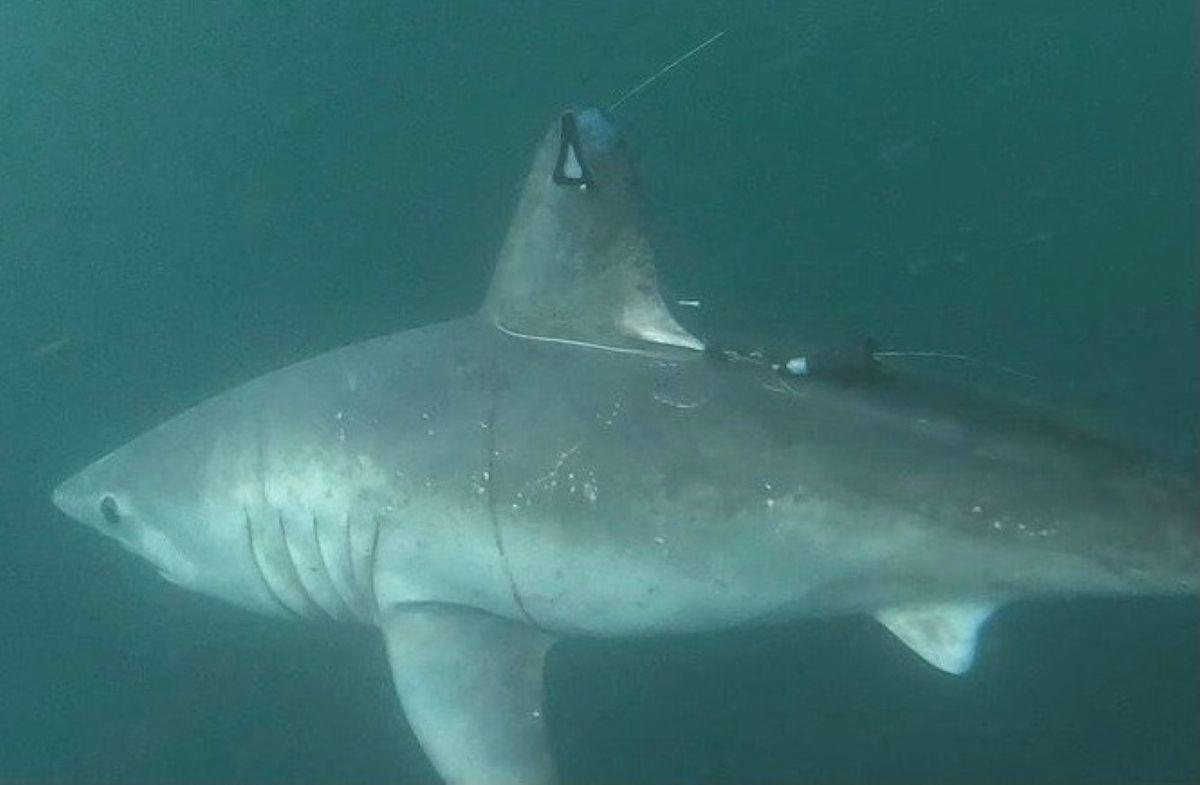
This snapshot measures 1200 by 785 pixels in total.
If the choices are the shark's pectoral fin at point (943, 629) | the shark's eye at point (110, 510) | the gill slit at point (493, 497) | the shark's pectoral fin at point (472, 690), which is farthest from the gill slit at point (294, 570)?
the shark's pectoral fin at point (943, 629)

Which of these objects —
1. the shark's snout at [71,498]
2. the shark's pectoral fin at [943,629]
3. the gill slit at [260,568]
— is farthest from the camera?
the shark's snout at [71,498]

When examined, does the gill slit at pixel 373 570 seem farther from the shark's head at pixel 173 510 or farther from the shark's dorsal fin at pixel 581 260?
the shark's dorsal fin at pixel 581 260

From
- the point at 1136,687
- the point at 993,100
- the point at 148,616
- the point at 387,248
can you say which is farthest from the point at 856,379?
the point at 993,100

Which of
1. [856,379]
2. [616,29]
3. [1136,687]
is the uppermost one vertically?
[616,29]

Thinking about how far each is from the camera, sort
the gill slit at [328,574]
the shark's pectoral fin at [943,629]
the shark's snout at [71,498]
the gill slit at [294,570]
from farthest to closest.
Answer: the shark's snout at [71,498]
the gill slit at [294,570]
the gill slit at [328,574]
the shark's pectoral fin at [943,629]

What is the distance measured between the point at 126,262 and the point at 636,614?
818cm

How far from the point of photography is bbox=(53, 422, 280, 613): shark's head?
21.1 feet

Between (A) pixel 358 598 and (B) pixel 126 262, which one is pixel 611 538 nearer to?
(A) pixel 358 598

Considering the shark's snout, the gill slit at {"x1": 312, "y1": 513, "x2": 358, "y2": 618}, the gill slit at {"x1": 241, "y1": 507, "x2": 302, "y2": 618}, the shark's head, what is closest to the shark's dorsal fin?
the gill slit at {"x1": 312, "y1": 513, "x2": 358, "y2": 618}

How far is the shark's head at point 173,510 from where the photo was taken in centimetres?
645

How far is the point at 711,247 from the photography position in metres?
10.1

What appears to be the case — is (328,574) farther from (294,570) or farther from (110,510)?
(110,510)

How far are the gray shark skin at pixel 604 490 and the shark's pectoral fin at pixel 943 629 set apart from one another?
0.5 inches

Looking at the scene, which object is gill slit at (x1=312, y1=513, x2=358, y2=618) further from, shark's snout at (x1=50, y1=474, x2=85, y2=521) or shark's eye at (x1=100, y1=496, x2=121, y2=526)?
shark's snout at (x1=50, y1=474, x2=85, y2=521)
